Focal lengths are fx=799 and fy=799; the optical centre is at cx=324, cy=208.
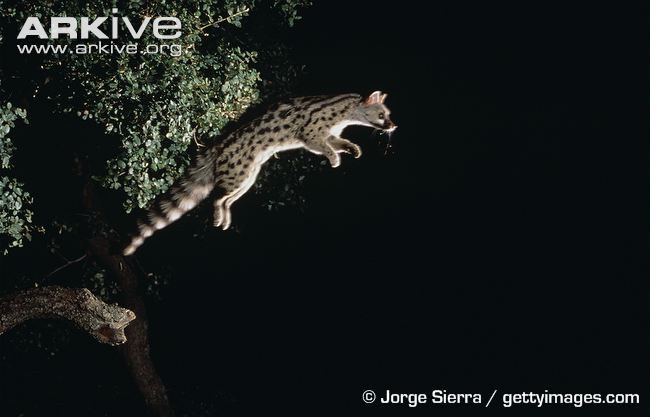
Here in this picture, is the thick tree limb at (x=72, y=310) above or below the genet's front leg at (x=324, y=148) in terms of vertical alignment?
below

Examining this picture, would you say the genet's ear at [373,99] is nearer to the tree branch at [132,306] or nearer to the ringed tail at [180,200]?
the ringed tail at [180,200]

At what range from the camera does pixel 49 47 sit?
5895mm

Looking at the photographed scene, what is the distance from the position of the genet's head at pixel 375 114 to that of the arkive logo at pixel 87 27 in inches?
75.9

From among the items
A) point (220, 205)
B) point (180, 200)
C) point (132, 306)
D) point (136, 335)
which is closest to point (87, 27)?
point (180, 200)

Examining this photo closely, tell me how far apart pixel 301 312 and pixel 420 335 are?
5.32 ft

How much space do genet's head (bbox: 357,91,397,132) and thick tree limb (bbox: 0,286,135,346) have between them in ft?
8.43

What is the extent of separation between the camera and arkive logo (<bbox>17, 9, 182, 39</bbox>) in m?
5.84

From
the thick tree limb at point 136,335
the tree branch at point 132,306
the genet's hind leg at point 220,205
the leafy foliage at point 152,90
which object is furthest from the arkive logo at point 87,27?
the thick tree limb at point 136,335

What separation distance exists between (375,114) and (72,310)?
2.96 metres

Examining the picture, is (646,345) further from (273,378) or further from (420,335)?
(273,378)

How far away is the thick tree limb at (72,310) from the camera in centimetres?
621

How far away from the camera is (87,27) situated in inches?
229

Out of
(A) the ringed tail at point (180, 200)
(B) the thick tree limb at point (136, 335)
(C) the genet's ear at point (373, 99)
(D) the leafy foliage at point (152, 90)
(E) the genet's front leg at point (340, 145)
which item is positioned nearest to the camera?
(C) the genet's ear at point (373, 99)

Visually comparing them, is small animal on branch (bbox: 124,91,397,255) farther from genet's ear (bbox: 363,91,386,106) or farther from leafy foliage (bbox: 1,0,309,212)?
leafy foliage (bbox: 1,0,309,212)
